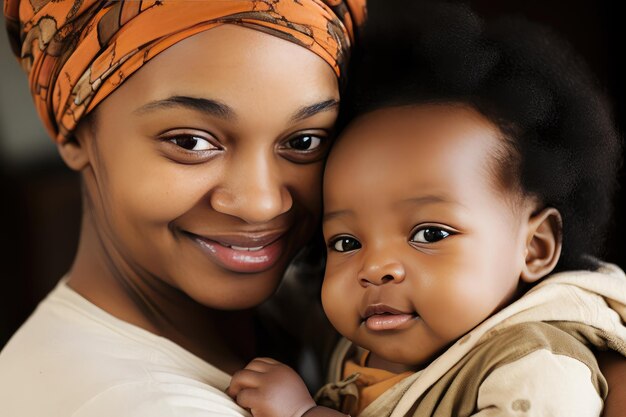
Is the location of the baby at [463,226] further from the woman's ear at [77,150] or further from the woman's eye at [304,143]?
the woman's ear at [77,150]

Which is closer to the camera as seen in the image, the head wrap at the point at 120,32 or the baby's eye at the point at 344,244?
the head wrap at the point at 120,32

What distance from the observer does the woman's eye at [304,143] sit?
138cm

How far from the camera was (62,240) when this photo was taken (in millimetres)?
2863

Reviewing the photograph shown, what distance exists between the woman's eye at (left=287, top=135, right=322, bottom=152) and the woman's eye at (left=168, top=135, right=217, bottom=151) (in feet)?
0.45

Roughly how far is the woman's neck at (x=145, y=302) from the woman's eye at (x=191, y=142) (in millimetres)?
258

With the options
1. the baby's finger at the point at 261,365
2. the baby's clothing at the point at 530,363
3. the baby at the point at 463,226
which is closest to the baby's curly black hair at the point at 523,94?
the baby at the point at 463,226

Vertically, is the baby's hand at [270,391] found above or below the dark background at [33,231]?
above

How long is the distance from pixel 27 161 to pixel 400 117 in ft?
6.23

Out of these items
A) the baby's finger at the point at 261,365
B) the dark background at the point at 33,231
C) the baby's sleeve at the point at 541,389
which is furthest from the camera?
the dark background at the point at 33,231

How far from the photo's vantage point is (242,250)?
140 cm

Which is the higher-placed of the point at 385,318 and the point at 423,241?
the point at 423,241

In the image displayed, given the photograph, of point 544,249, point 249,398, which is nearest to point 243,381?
point 249,398

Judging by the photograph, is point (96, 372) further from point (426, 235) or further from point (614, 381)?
point (614, 381)

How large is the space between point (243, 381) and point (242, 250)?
0.21 meters
